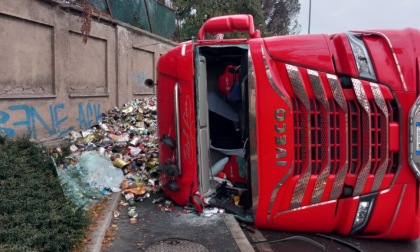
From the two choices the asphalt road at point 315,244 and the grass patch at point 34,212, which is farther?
the asphalt road at point 315,244

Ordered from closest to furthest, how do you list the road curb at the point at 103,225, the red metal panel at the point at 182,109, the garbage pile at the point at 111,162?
the road curb at the point at 103,225 < the red metal panel at the point at 182,109 < the garbage pile at the point at 111,162

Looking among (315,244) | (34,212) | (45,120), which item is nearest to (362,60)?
(315,244)

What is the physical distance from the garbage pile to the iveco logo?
180cm

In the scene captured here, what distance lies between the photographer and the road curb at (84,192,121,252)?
3360mm

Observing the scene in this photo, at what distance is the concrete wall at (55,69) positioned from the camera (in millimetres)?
6055

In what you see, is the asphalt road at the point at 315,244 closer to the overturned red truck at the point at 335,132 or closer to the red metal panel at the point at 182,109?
the overturned red truck at the point at 335,132

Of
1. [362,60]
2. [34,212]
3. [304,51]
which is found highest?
[304,51]

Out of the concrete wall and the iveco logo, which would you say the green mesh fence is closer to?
the concrete wall

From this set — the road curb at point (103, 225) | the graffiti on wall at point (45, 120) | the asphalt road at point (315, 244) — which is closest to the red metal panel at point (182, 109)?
the road curb at point (103, 225)

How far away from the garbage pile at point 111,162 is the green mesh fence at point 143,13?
134 inches

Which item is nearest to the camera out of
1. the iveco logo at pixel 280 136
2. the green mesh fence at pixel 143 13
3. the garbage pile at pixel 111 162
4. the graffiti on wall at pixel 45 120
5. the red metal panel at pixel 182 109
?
the iveco logo at pixel 280 136

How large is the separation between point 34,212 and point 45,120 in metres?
3.89

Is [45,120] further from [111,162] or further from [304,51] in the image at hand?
[304,51]

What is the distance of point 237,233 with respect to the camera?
3793 mm
